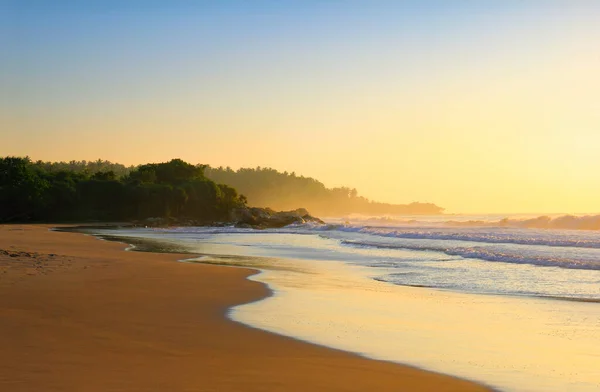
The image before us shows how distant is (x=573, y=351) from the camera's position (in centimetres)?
827

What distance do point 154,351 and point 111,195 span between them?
81239 mm

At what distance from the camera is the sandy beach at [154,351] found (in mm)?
6172

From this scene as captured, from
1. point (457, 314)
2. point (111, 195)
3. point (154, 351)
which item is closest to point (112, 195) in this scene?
point (111, 195)

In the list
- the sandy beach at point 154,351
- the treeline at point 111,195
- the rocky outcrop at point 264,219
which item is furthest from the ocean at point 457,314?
the treeline at point 111,195

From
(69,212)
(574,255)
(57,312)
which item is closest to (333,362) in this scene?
(57,312)

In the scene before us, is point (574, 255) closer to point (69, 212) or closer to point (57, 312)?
point (57, 312)

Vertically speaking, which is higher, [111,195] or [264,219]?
[111,195]

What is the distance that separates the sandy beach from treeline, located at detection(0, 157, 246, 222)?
67304 millimetres

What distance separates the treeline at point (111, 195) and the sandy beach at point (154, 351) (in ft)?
221

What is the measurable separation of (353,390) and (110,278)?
33.0 feet

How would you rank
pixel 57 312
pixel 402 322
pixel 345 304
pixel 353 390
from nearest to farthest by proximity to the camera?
pixel 353 390, pixel 57 312, pixel 402 322, pixel 345 304

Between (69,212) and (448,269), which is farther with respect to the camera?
(69,212)

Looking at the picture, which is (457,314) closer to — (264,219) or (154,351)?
(154,351)

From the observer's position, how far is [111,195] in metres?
85.2
